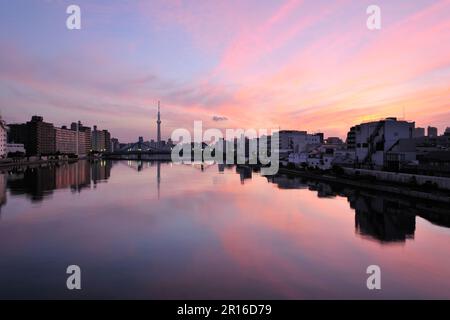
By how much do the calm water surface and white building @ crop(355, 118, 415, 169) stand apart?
11.1 meters

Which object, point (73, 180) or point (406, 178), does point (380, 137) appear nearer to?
point (406, 178)

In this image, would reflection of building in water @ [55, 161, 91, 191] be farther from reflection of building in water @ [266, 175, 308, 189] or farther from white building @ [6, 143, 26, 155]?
white building @ [6, 143, 26, 155]

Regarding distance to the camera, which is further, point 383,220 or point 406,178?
point 406,178

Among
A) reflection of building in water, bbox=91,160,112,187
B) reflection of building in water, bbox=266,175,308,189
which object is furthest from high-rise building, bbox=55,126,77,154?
reflection of building in water, bbox=266,175,308,189

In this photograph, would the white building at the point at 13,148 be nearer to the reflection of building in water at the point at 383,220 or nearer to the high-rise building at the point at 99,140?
the high-rise building at the point at 99,140

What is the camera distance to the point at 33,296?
6.64 meters

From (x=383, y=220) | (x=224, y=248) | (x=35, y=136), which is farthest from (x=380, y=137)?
(x=35, y=136)

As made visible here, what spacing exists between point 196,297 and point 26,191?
2192 centimetres

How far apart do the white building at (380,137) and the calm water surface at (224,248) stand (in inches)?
437

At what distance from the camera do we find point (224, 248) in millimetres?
10164

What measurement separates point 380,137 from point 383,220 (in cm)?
1750

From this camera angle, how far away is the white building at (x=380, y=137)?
94.2ft
